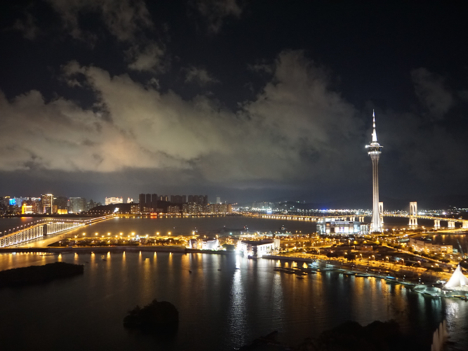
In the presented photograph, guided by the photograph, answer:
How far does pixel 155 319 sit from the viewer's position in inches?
196

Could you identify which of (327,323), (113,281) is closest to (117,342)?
(327,323)

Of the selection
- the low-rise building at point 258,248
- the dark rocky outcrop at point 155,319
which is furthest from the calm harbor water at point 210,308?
the low-rise building at point 258,248

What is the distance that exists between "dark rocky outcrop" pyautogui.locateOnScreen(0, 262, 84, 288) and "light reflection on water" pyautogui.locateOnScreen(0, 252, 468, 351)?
35cm

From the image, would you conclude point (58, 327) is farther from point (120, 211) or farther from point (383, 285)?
point (120, 211)

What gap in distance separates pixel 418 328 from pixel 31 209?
41970 mm

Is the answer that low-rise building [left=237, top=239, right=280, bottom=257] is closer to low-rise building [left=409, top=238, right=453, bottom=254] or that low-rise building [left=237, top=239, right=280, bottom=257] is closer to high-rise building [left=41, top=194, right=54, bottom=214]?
low-rise building [left=409, top=238, right=453, bottom=254]

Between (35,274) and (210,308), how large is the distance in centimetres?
417

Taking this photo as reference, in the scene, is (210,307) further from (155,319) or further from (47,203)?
(47,203)

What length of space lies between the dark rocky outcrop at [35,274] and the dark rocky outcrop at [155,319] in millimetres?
3406

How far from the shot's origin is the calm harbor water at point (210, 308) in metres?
4.55

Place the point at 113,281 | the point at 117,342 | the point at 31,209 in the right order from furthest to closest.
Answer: the point at 31,209 → the point at 113,281 → the point at 117,342

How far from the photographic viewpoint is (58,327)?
196 inches

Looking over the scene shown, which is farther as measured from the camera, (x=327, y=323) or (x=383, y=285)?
(x=383, y=285)

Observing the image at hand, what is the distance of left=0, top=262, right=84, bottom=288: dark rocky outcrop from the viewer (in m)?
7.29
